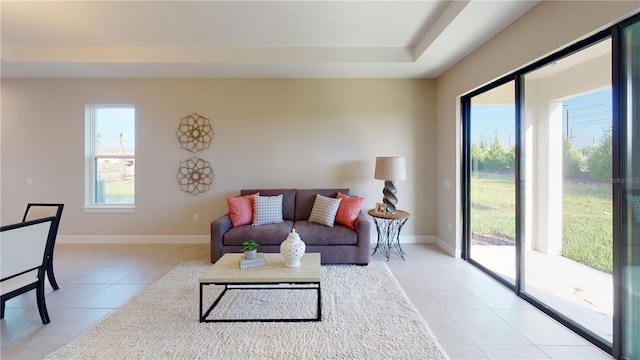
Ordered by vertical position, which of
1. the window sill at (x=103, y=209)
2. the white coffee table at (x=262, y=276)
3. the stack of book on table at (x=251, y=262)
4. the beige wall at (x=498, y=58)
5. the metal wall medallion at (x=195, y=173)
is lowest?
the white coffee table at (x=262, y=276)

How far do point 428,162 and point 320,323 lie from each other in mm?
3171

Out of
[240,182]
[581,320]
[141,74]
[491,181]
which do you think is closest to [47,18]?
[141,74]

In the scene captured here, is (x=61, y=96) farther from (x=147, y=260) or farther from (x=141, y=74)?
(x=147, y=260)

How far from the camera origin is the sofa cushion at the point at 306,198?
158 inches

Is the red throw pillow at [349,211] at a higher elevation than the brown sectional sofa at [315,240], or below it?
higher

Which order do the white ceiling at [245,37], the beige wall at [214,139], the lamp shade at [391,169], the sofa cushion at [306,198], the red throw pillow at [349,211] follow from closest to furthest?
the white ceiling at [245,37] → the red throw pillow at [349,211] → the lamp shade at [391,169] → the sofa cushion at [306,198] → the beige wall at [214,139]

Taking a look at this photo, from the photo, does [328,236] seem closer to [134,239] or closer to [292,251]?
[292,251]

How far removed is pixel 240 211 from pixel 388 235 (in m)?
2.03

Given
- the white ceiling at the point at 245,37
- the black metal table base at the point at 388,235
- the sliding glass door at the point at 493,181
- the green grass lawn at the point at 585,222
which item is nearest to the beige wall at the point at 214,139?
the white ceiling at the point at 245,37

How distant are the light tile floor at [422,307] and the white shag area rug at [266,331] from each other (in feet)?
0.64

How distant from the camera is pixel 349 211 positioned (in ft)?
11.7

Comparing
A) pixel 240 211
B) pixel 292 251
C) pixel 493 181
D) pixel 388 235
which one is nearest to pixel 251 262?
pixel 292 251

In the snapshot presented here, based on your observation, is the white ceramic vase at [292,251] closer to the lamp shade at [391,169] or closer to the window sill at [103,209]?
the lamp shade at [391,169]

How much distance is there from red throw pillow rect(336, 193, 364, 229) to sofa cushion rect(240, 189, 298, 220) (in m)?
0.60
